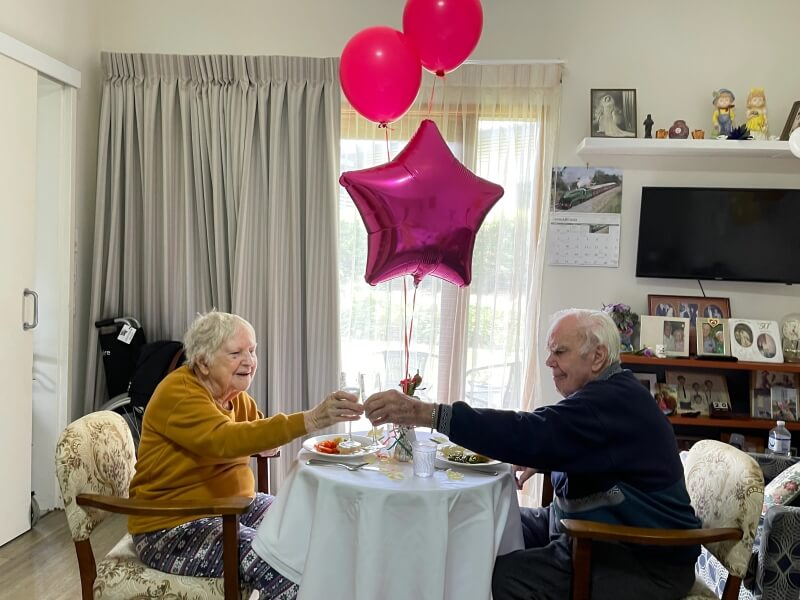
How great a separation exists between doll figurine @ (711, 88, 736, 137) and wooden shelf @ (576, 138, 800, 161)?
11 centimetres

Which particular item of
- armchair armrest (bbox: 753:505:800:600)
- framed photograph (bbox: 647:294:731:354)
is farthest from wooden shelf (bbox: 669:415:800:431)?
armchair armrest (bbox: 753:505:800:600)

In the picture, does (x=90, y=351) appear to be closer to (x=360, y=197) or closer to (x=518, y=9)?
(x=360, y=197)

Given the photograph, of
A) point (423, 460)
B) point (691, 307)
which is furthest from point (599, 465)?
point (691, 307)

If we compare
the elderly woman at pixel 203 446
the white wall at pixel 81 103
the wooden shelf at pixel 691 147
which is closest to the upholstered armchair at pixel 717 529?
the elderly woman at pixel 203 446

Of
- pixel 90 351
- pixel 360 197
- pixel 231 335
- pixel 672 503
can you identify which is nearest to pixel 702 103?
pixel 360 197

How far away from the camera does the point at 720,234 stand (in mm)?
3666

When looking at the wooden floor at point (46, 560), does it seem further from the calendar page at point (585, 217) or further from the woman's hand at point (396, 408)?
the calendar page at point (585, 217)

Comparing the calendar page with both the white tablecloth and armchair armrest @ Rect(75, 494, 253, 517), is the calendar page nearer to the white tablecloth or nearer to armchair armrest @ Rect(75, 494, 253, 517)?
the white tablecloth

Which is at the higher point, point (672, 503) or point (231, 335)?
point (231, 335)

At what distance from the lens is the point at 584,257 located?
3.75 m

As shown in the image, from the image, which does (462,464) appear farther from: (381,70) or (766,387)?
(766,387)

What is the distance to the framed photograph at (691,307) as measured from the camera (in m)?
3.71

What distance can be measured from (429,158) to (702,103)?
81.7 inches

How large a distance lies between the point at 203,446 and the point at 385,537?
569 mm
